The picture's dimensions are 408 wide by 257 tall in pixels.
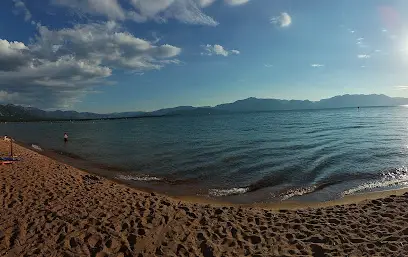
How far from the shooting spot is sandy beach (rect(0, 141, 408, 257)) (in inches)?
303

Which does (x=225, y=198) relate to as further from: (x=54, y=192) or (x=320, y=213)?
(x=54, y=192)

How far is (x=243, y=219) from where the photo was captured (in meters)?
A: 9.84

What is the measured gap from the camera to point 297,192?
14.8 metres

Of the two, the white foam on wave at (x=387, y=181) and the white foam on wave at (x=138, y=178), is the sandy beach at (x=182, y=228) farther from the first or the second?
the white foam on wave at (x=138, y=178)

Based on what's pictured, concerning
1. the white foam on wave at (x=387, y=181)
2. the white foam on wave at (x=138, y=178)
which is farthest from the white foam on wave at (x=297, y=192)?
the white foam on wave at (x=138, y=178)

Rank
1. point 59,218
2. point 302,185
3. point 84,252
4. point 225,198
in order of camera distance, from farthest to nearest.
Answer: point 302,185
point 225,198
point 59,218
point 84,252

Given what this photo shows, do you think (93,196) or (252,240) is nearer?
(252,240)

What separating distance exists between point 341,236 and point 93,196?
10.2m

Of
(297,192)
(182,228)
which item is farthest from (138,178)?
(182,228)

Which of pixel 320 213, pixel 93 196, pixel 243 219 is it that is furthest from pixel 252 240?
pixel 93 196

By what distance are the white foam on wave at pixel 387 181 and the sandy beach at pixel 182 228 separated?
9.89ft

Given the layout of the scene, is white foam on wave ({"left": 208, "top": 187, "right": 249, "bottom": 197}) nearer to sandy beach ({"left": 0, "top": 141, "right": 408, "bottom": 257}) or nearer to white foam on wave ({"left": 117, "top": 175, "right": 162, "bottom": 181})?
sandy beach ({"left": 0, "top": 141, "right": 408, "bottom": 257})

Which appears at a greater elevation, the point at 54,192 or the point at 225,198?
the point at 54,192

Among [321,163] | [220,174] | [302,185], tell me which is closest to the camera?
[302,185]
